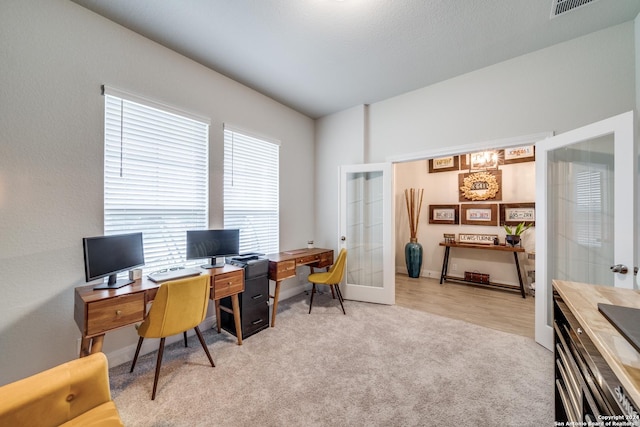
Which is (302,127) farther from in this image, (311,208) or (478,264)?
(478,264)

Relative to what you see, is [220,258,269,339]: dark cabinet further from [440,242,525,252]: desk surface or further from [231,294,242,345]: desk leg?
[440,242,525,252]: desk surface

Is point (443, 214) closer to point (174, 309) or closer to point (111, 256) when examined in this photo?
point (174, 309)

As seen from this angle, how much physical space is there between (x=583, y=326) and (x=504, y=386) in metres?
1.39

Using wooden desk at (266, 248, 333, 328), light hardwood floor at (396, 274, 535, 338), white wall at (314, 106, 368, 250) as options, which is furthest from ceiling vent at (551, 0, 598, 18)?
wooden desk at (266, 248, 333, 328)

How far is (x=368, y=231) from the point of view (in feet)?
12.2

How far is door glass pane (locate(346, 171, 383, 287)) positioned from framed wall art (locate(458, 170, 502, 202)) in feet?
7.22

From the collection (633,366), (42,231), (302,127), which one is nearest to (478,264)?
(302,127)

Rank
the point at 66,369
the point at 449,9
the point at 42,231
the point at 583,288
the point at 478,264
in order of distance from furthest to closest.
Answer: the point at 478,264, the point at 449,9, the point at 42,231, the point at 583,288, the point at 66,369

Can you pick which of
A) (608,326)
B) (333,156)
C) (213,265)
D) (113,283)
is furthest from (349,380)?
(333,156)

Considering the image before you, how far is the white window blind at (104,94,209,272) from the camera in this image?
84.2 inches

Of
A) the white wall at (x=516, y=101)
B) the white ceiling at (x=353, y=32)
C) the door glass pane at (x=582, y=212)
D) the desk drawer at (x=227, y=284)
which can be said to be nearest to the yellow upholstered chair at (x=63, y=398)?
the desk drawer at (x=227, y=284)

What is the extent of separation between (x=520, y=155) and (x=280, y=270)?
14.8 ft

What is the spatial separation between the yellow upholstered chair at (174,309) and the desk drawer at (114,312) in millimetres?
96

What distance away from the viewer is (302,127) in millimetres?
4039
